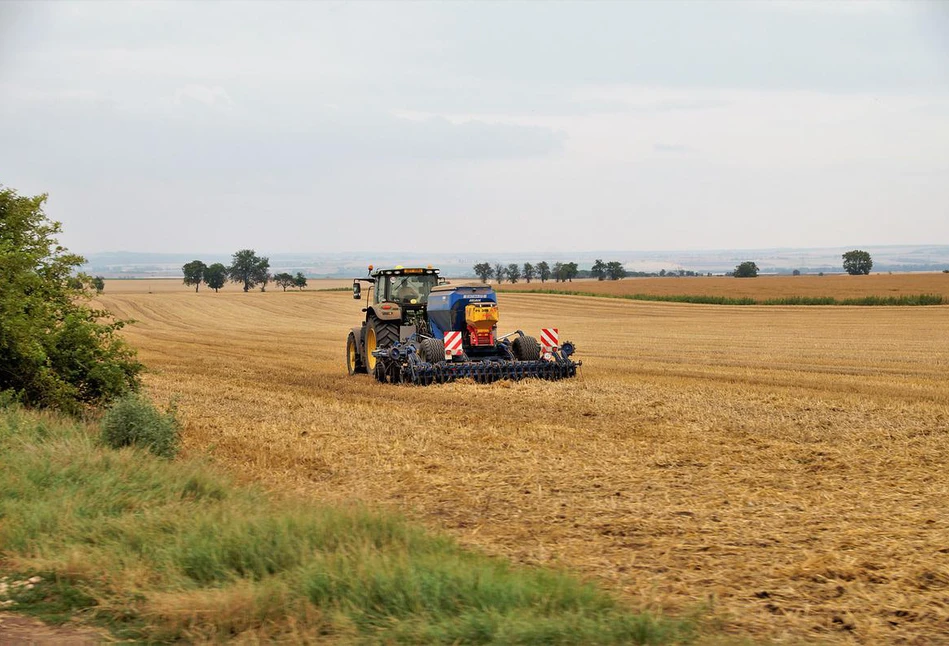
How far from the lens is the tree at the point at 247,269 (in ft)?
340

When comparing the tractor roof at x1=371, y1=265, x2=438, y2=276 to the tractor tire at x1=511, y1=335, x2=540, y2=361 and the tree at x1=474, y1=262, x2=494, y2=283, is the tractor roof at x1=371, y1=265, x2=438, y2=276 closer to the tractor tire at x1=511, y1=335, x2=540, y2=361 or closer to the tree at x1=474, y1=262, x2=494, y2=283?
the tractor tire at x1=511, y1=335, x2=540, y2=361

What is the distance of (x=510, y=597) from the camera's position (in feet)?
15.3

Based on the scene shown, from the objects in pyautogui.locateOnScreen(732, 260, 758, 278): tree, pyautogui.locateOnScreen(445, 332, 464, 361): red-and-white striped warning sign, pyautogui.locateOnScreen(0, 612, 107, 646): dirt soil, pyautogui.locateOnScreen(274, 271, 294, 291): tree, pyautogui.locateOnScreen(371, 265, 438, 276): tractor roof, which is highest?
pyautogui.locateOnScreen(732, 260, 758, 278): tree

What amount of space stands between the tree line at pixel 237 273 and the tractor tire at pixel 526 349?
8403 centimetres

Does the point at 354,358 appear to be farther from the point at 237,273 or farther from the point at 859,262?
the point at 859,262

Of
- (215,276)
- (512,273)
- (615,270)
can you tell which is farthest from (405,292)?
(615,270)

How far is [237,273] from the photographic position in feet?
342

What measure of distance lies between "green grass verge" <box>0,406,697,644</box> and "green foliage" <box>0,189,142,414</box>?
3790mm

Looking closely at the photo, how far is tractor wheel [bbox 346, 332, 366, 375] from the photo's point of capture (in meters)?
19.1

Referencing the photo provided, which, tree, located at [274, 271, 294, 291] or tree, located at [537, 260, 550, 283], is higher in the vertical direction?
tree, located at [537, 260, 550, 283]

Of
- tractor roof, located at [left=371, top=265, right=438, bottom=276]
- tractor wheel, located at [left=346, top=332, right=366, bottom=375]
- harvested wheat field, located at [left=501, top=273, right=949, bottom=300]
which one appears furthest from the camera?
harvested wheat field, located at [left=501, top=273, right=949, bottom=300]

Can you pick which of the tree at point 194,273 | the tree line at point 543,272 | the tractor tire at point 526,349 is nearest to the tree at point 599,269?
the tree line at point 543,272

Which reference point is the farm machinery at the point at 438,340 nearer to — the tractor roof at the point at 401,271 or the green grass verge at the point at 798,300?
the tractor roof at the point at 401,271

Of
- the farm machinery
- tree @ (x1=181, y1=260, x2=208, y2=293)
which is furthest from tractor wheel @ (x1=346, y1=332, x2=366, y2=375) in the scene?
tree @ (x1=181, y1=260, x2=208, y2=293)
